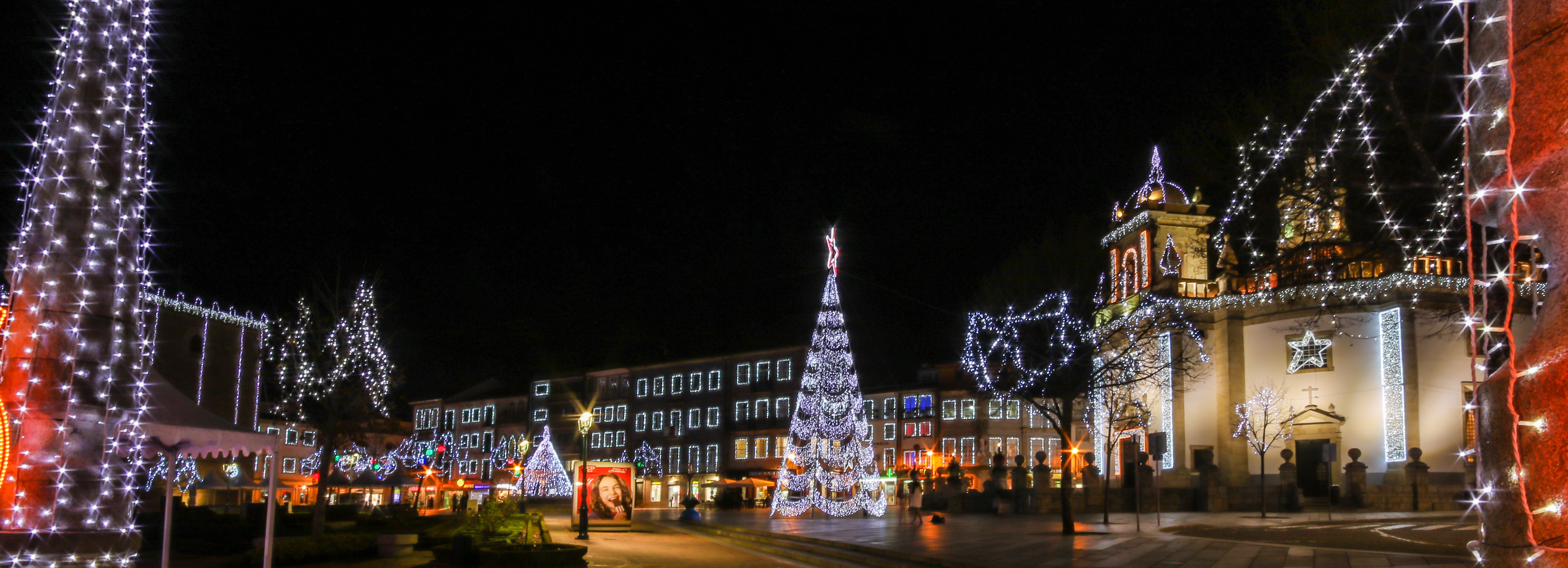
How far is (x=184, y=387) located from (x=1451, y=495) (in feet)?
168

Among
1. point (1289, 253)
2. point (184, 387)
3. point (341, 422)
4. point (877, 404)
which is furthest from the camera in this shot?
point (877, 404)

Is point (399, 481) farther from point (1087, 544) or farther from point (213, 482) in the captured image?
point (1087, 544)

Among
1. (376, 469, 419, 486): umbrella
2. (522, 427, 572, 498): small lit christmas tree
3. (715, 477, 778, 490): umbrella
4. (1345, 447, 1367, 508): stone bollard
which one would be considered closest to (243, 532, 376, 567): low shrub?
(376, 469, 419, 486): umbrella

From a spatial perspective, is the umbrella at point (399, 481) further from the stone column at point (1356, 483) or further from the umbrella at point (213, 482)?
the stone column at point (1356, 483)

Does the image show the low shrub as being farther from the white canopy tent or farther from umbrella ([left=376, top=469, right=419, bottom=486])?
umbrella ([left=376, top=469, right=419, bottom=486])

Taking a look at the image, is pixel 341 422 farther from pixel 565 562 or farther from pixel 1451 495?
pixel 1451 495

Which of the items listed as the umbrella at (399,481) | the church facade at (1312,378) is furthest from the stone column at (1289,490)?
the umbrella at (399,481)

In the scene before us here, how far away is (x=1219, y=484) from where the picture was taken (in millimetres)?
38219

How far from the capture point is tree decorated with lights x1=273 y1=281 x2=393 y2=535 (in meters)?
29.7

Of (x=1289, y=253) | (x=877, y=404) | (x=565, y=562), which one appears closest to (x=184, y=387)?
(x=565, y=562)

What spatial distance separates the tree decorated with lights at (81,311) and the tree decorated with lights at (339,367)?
16875 millimetres

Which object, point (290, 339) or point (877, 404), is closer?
point (290, 339)

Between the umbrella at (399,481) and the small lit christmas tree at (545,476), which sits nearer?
the umbrella at (399,481)

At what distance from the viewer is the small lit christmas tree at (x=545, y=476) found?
54625 mm
